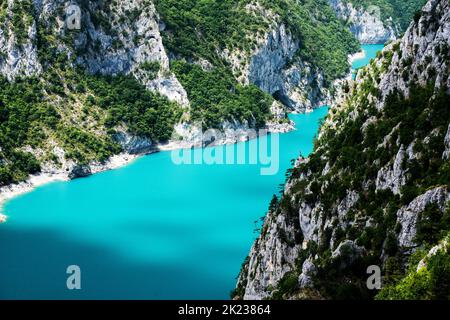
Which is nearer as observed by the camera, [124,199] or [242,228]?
[242,228]

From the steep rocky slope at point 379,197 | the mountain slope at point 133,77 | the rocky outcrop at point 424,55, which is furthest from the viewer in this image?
the mountain slope at point 133,77

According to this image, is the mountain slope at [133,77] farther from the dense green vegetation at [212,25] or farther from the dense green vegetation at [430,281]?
the dense green vegetation at [430,281]

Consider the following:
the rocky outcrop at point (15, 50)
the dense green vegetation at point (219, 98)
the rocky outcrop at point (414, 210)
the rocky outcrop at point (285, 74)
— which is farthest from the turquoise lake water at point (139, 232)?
the rocky outcrop at point (285, 74)

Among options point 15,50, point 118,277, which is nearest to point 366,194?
point 118,277

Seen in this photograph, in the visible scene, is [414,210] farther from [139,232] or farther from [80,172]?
[80,172]

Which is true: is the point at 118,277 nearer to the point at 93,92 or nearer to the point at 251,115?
the point at 93,92

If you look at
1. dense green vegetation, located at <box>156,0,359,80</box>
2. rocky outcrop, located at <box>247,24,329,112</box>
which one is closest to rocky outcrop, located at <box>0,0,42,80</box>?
dense green vegetation, located at <box>156,0,359,80</box>
